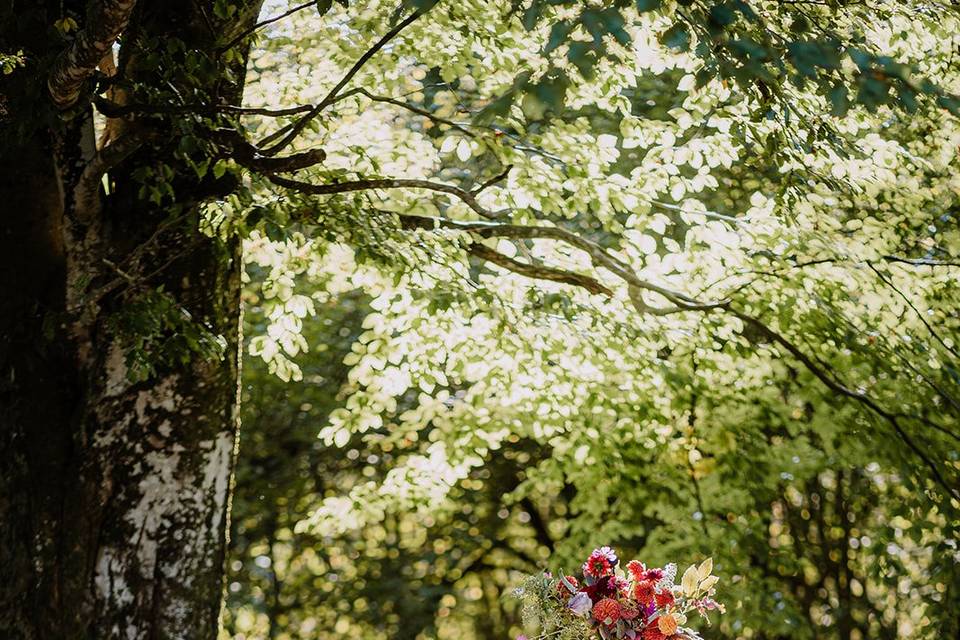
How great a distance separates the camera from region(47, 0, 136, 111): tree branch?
141 inches

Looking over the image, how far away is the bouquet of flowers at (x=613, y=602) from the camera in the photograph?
3957 mm

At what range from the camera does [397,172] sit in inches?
257

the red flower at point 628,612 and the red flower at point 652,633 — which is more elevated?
the red flower at point 628,612

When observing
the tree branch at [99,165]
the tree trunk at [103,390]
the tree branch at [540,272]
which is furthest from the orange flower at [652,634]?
the tree branch at [99,165]

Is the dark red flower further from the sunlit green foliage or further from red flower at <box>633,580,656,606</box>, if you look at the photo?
the sunlit green foliage

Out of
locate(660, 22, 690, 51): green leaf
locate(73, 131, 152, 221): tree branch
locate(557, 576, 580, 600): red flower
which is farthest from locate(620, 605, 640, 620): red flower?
locate(73, 131, 152, 221): tree branch

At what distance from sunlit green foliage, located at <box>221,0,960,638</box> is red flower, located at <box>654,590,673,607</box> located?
1940 mm

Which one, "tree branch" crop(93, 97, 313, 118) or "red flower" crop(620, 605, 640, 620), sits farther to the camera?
"tree branch" crop(93, 97, 313, 118)

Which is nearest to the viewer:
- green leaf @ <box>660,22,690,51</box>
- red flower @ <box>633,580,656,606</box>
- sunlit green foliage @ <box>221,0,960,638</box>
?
green leaf @ <box>660,22,690,51</box>

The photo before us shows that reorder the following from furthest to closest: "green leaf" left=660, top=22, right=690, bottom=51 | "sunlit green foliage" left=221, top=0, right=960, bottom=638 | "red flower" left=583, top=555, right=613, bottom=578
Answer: "sunlit green foliage" left=221, top=0, right=960, bottom=638, "red flower" left=583, top=555, right=613, bottom=578, "green leaf" left=660, top=22, right=690, bottom=51

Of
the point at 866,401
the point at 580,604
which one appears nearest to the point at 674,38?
the point at 580,604

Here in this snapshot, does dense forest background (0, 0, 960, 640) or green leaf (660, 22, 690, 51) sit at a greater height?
dense forest background (0, 0, 960, 640)

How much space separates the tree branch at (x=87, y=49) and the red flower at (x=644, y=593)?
298 cm

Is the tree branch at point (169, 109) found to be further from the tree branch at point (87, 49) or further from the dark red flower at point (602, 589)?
the dark red flower at point (602, 589)
